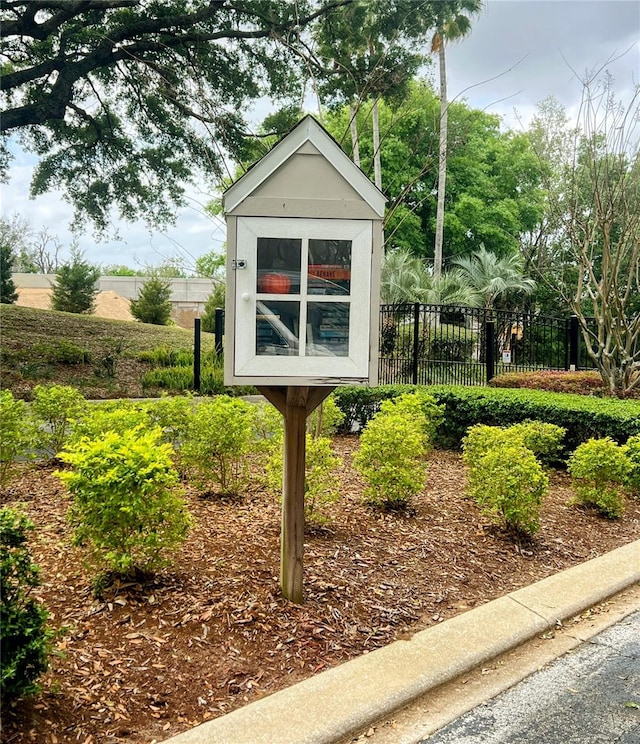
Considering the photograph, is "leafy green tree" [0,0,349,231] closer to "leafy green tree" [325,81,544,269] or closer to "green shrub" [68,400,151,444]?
"green shrub" [68,400,151,444]

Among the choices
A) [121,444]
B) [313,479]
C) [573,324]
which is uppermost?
[573,324]

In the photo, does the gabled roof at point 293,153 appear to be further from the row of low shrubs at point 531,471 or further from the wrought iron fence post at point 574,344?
the wrought iron fence post at point 574,344

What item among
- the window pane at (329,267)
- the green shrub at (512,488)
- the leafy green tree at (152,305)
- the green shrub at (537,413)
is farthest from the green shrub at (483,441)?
the leafy green tree at (152,305)

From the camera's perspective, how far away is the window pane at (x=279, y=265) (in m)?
2.56

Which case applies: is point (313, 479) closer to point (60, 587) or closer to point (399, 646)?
point (399, 646)

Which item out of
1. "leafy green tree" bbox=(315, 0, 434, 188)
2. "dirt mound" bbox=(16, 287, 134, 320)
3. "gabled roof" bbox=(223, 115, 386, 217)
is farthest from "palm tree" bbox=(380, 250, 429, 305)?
"dirt mound" bbox=(16, 287, 134, 320)

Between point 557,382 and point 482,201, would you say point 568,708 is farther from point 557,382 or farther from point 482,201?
point 482,201

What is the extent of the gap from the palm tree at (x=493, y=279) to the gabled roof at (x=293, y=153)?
17.0 m

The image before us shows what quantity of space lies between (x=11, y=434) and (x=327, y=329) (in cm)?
289

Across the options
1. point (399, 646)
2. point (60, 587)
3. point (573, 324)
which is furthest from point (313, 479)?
point (573, 324)

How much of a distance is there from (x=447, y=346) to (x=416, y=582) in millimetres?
10645

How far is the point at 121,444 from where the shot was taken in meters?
2.92

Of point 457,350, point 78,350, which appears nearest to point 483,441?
point 457,350

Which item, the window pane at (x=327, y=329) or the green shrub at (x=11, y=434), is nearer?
the window pane at (x=327, y=329)
